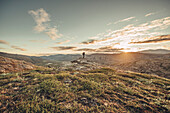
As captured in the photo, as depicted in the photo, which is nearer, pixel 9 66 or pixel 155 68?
pixel 9 66

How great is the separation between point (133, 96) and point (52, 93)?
828 cm

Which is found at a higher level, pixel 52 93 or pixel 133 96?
pixel 52 93

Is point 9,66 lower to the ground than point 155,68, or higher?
higher

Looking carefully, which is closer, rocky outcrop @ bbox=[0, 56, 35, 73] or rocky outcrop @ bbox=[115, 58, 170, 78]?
rocky outcrop @ bbox=[0, 56, 35, 73]

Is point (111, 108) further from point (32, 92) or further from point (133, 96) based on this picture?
point (32, 92)

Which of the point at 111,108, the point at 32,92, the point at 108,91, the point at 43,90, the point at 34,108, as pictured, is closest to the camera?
the point at 34,108

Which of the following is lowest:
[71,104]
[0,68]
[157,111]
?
[157,111]

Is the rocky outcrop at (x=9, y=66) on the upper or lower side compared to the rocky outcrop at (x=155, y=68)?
upper

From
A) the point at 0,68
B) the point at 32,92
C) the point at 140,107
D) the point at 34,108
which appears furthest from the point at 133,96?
the point at 0,68

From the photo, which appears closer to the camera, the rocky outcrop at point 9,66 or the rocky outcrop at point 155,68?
the rocky outcrop at point 9,66

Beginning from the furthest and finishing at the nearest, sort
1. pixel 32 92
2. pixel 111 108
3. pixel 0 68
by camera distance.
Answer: pixel 0 68
pixel 32 92
pixel 111 108

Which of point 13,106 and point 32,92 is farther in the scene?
point 32,92

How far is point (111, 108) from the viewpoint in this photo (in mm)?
5469

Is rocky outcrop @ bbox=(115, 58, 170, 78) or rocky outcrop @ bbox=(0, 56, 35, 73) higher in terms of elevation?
rocky outcrop @ bbox=(0, 56, 35, 73)
